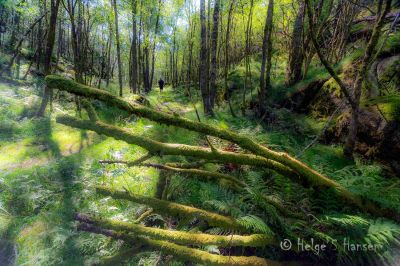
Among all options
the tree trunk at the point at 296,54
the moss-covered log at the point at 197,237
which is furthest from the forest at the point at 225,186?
the tree trunk at the point at 296,54

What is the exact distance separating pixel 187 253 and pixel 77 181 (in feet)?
10.8

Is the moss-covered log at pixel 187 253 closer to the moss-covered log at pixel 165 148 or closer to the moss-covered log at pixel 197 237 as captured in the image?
the moss-covered log at pixel 197 237

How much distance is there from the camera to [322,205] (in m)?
3.21

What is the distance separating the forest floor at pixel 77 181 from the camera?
334 cm

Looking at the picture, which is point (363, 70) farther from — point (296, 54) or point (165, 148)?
point (296, 54)

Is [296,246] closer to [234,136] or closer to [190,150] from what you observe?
[234,136]

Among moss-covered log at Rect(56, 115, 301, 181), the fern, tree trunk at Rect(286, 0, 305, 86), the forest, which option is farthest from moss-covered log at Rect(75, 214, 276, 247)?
tree trunk at Rect(286, 0, 305, 86)

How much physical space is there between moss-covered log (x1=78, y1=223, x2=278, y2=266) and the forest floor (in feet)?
0.97

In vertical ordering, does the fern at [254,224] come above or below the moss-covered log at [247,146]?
below

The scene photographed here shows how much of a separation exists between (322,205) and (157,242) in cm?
223

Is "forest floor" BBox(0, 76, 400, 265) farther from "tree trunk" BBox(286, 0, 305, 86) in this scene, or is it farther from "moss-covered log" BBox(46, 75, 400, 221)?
"tree trunk" BBox(286, 0, 305, 86)

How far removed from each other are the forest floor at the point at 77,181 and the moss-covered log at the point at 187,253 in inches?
11.6

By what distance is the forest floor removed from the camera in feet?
11.0

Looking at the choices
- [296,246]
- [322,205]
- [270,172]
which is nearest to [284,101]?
[270,172]
